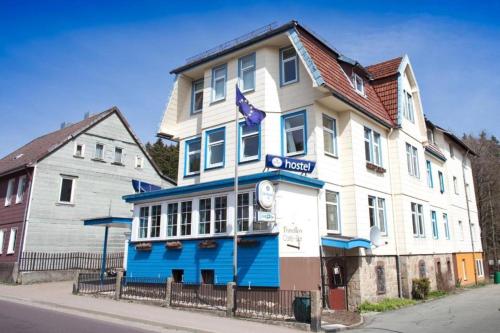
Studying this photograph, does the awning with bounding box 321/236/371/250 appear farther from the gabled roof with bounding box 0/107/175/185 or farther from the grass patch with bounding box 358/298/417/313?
the gabled roof with bounding box 0/107/175/185

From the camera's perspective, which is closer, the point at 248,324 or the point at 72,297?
the point at 248,324

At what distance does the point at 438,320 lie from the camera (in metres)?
13.6

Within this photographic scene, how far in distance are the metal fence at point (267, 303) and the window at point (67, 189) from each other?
19085 mm

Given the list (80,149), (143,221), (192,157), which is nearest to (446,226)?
(192,157)

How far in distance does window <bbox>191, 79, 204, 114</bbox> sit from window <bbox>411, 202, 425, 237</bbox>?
12.2 metres

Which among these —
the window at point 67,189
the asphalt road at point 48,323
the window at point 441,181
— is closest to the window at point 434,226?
the window at point 441,181

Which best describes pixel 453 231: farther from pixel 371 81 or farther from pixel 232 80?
pixel 232 80

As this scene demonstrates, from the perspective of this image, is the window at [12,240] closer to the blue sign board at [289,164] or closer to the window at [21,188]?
the window at [21,188]

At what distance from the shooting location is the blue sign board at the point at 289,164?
14875mm

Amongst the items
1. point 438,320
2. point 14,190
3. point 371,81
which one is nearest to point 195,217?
point 438,320

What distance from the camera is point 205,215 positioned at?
1658 cm

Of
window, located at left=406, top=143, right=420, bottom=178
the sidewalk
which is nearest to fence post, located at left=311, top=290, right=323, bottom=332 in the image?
the sidewalk

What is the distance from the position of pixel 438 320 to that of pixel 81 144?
25727 millimetres

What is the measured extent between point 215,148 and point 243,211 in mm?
5285
